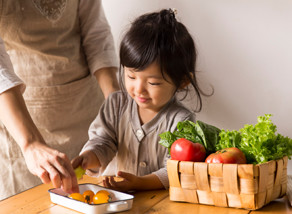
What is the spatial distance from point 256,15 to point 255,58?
0.17 meters

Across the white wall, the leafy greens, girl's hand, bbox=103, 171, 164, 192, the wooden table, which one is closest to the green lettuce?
the leafy greens

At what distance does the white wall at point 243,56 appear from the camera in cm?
163

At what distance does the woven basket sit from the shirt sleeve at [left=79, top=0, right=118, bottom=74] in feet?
2.37

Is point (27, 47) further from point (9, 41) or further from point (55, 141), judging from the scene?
point (55, 141)

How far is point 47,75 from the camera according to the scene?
1.66 m

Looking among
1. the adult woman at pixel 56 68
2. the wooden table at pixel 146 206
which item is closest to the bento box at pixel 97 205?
the wooden table at pixel 146 206

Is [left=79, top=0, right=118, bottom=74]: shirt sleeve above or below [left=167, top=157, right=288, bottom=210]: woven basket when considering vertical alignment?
above

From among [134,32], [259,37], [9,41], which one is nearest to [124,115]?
[134,32]

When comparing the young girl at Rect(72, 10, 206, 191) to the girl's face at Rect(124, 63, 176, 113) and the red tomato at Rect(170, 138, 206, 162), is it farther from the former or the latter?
the red tomato at Rect(170, 138, 206, 162)

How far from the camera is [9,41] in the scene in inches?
62.7

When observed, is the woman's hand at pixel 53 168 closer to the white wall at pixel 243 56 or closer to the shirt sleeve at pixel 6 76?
the shirt sleeve at pixel 6 76

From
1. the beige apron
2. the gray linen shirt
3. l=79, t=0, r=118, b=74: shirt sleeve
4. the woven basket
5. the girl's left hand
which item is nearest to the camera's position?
the woven basket

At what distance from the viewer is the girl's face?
A: 1.35m

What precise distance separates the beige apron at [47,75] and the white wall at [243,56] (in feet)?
1.50
